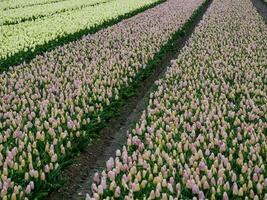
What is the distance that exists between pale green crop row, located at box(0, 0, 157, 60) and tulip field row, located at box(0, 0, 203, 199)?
6.30ft

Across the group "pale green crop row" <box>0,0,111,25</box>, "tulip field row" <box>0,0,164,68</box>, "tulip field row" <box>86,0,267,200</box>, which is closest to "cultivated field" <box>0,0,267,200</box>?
"tulip field row" <box>86,0,267,200</box>

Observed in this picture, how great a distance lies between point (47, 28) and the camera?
86.3ft

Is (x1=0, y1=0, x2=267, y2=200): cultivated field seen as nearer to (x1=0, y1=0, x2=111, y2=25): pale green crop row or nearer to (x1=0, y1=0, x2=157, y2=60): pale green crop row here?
(x1=0, y1=0, x2=157, y2=60): pale green crop row

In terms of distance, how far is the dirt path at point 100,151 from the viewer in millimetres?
8953

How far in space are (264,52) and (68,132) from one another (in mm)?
9715

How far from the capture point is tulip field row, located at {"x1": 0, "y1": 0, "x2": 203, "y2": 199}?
326 inches

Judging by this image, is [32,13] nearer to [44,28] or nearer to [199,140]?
[44,28]

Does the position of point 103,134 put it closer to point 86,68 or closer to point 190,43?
point 86,68

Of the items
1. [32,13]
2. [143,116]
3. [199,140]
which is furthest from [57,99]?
[32,13]

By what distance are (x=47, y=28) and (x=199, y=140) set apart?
60.9ft

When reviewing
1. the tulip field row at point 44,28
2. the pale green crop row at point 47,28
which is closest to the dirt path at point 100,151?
the tulip field row at point 44,28

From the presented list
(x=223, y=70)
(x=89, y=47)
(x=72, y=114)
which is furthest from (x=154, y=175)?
(x=89, y=47)

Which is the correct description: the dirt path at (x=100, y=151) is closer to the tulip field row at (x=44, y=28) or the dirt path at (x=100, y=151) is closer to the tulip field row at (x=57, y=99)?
the tulip field row at (x=57, y=99)

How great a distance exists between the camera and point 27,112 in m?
11.0
